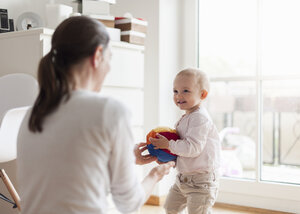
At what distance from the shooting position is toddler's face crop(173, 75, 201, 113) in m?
1.81

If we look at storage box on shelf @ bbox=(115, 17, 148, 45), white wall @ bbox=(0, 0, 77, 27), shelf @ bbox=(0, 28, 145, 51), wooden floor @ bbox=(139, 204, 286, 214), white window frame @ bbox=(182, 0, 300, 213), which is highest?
white wall @ bbox=(0, 0, 77, 27)

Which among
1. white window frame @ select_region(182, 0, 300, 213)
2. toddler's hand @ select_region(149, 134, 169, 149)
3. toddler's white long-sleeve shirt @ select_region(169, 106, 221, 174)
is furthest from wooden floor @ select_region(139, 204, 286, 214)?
toddler's hand @ select_region(149, 134, 169, 149)

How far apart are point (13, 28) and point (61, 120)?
5.71 ft

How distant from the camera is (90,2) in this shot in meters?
2.43

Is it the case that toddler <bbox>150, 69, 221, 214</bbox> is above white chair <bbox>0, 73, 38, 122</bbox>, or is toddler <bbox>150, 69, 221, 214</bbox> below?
below

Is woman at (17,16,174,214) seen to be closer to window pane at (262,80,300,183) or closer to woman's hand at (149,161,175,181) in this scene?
woman's hand at (149,161,175,181)

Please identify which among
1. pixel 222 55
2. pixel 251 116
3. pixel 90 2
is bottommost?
pixel 251 116

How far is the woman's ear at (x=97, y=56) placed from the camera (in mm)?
1055

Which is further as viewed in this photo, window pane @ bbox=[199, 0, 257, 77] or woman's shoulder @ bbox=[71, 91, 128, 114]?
window pane @ bbox=[199, 0, 257, 77]

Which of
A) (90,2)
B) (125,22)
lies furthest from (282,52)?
(90,2)

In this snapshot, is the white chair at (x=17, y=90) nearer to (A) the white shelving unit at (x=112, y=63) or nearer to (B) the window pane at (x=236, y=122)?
(A) the white shelving unit at (x=112, y=63)

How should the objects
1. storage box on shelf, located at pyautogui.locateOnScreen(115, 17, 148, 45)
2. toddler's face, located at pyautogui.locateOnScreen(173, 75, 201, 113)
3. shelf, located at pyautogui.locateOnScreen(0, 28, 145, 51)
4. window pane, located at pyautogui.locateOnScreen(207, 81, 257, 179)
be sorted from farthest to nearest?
window pane, located at pyautogui.locateOnScreen(207, 81, 257, 179), storage box on shelf, located at pyautogui.locateOnScreen(115, 17, 148, 45), shelf, located at pyautogui.locateOnScreen(0, 28, 145, 51), toddler's face, located at pyautogui.locateOnScreen(173, 75, 201, 113)

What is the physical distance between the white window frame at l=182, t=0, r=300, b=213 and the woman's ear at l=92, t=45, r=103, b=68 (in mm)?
1904

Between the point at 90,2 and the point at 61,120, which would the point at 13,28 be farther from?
the point at 61,120
